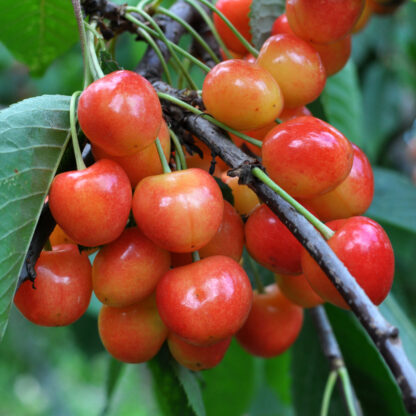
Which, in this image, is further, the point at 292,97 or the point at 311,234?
the point at 292,97

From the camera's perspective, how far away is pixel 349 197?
76 cm

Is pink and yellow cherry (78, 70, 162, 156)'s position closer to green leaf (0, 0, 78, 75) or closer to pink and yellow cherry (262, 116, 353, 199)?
pink and yellow cherry (262, 116, 353, 199)

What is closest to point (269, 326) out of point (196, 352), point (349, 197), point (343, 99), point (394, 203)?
point (196, 352)

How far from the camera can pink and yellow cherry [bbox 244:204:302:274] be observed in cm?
72

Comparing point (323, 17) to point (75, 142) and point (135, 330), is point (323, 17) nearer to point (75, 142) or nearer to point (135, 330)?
point (75, 142)

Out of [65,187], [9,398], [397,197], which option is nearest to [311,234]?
[65,187]

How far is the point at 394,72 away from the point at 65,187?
2.25 m

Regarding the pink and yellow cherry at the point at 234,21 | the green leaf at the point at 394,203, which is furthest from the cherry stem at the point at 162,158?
the green leaf at the point at 394,203

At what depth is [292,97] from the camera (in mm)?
806

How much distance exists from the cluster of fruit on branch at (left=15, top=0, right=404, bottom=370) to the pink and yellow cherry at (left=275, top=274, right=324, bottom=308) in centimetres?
13

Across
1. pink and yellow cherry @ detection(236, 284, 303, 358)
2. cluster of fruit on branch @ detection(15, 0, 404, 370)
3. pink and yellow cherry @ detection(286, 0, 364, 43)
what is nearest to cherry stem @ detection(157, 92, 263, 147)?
cluster of fruit on branch @ detection(15, 0, 404, 370)

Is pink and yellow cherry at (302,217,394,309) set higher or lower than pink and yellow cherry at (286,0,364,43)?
lower

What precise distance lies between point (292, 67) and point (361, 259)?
12.7 inches

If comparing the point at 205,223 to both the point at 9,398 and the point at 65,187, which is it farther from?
the point at 9,398
